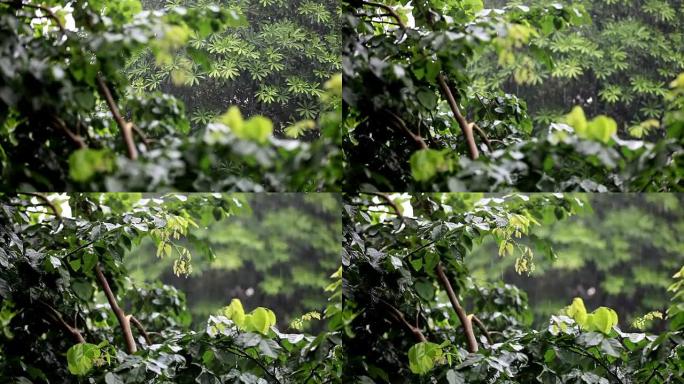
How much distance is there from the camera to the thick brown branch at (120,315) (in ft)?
8.41

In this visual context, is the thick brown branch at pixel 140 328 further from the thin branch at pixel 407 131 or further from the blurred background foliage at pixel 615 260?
the blurred background foliage at pixel 615 260

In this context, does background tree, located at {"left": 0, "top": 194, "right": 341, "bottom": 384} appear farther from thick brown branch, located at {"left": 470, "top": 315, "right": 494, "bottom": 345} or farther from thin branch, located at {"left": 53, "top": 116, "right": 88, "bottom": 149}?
thick brown branch, located at {"left": 470, "top": 315, "right": 494, "bottom": 345}

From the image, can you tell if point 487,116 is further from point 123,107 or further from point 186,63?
point 123,107

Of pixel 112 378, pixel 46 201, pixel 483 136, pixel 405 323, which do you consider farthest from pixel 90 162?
pixel 483 136

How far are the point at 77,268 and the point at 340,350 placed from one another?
83cm

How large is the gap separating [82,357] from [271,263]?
62 centimetres

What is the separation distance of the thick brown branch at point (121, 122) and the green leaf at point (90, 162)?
0.06 metres

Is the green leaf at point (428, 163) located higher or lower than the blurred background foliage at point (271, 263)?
higher

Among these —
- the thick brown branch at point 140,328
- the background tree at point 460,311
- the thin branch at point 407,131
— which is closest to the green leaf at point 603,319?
Result: the background tree at point 460,311

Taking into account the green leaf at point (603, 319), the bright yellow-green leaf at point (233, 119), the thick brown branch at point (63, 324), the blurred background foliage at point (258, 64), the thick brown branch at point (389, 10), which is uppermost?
the thick brown branch at point (389, 10)

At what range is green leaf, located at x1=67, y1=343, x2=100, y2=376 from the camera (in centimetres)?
248

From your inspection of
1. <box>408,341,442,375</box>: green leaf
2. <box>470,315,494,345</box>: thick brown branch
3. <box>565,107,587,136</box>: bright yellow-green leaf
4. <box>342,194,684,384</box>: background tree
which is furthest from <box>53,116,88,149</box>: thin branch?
<box>565,107,587,136</box>: bright yellow-green leaf

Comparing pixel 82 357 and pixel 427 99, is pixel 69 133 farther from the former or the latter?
pixel 427 99

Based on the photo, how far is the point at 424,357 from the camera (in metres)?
2.49
